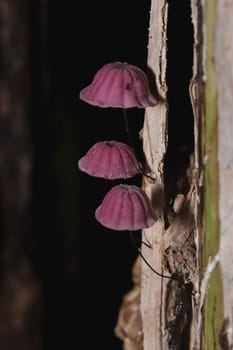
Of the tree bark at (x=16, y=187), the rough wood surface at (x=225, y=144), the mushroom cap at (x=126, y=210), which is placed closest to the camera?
the rough wood surface at (x=225, y=144)

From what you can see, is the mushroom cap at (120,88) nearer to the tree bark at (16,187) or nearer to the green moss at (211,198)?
the green moss at (211,198)

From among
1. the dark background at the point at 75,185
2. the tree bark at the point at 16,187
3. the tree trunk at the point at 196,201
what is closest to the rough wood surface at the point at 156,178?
the tree trunk at the point at 196,201

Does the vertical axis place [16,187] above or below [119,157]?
below

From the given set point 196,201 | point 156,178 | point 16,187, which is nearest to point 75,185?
point 16,187

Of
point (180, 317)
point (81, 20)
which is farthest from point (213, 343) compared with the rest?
point (81, 20)

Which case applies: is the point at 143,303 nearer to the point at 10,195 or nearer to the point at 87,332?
the point at 10,195

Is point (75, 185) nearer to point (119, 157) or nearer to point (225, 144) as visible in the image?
point (119, 157)
